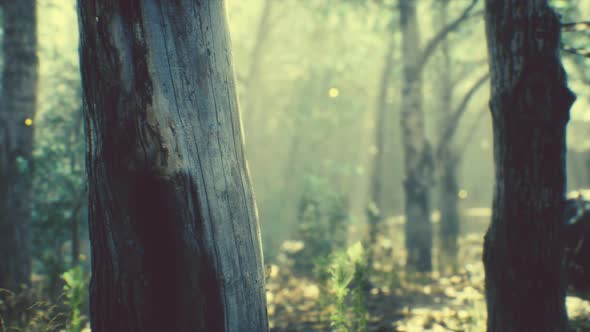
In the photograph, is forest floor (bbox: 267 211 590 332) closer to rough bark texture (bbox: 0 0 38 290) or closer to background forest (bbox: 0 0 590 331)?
background forest (bbox: 0 0 590 331)

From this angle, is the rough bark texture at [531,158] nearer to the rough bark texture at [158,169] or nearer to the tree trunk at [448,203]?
the rough bark texture at [158,169]

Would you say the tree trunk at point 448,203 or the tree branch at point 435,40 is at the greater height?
the tree branch at point 435,40

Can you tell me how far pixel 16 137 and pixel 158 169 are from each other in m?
5.94

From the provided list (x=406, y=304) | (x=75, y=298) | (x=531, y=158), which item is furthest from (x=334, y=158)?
(x=531, y=158)

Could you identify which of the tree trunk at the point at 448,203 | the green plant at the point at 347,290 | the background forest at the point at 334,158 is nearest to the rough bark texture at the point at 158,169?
the background forest at the point at 334,158

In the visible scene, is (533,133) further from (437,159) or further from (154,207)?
(437,159)

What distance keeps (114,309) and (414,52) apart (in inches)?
329

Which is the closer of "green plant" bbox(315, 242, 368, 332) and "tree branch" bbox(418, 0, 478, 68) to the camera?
"green plant" bbox(315, 242, 368, 332)

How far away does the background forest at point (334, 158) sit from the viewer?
17.3 ft

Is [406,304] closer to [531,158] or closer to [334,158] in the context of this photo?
[531,158]

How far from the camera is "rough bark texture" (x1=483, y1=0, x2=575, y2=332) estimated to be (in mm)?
2979

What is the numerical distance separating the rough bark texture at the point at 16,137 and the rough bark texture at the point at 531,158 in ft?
22.1

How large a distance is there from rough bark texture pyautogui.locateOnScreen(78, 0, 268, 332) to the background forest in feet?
1.60

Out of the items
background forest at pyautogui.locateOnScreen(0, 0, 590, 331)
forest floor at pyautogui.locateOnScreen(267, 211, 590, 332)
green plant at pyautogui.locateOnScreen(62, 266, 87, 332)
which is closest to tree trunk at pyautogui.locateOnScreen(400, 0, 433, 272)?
background forest at pyautogui.locateOnScreen(0, 0, 590, 331)
